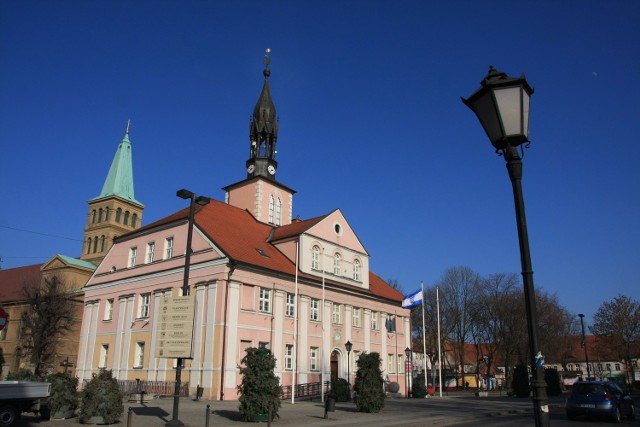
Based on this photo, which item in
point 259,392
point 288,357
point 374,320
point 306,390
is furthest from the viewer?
point 374,320

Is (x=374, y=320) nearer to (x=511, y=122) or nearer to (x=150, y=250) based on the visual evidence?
(x=150, y=250)

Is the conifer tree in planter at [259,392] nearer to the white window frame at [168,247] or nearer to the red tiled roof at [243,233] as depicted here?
the red tiled roof at [243,233]

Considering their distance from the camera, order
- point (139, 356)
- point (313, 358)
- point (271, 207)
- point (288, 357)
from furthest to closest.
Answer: point (271, 207) < point (313, 358) < point (139, 356) < point (288, 357)

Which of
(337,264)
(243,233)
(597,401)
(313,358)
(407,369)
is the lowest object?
(597,401)

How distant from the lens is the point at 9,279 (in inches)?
2889

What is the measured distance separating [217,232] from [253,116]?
16.9m

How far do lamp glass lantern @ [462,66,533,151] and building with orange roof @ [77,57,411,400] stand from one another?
83.7 ft

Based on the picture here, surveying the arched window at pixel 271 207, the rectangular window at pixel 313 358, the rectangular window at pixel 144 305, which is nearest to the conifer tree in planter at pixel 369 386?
the rectangular window at pixel 313 358

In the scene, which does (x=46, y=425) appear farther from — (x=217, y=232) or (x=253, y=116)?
(x=253, y=116)

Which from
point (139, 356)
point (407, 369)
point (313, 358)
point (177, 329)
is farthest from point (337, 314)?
point (177, 329)

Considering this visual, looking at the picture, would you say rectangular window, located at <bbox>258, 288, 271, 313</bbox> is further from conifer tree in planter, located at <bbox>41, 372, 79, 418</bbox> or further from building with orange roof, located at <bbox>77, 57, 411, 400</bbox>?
conifer tree in planter, located at <bbox>41, 372, 79, 418</bbox>

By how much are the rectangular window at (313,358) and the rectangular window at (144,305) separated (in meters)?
12.1

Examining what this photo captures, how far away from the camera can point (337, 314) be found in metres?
40.2

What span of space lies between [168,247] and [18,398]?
20918mm
